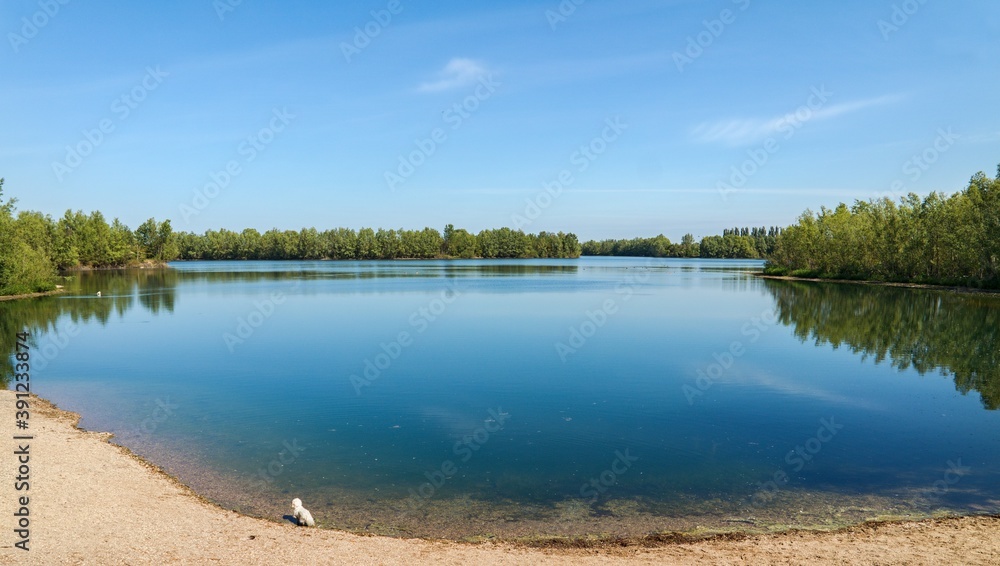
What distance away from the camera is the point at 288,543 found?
8.19 m

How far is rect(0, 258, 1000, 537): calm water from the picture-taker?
1027 centimetres

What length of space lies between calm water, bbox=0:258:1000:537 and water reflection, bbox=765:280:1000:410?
239 mm

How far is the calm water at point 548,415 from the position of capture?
10.3m

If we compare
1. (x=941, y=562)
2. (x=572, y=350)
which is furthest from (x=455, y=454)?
(x=572, y=350)

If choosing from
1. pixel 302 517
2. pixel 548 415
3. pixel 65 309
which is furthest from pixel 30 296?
pixel 302 517
